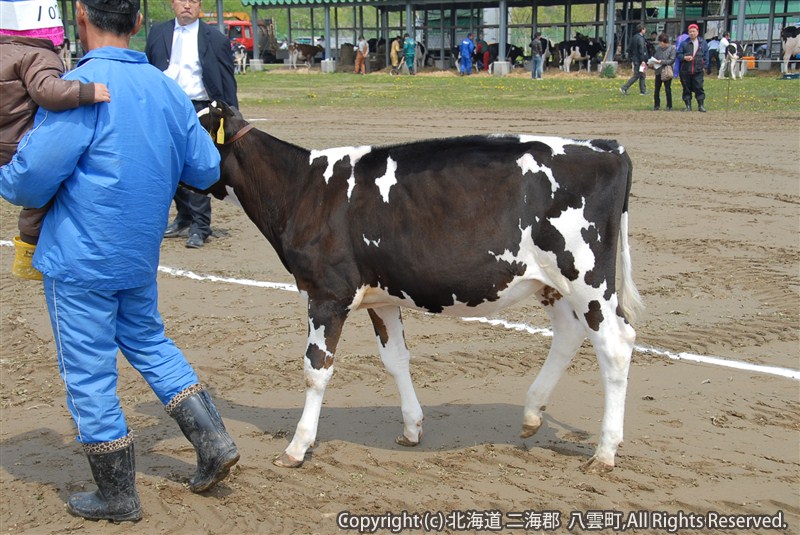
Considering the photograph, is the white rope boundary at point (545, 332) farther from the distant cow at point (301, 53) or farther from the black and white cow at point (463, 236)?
the distant cow at point (301, 53)

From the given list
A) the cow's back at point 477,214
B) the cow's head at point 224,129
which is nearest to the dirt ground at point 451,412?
the cow's back at point 477,214

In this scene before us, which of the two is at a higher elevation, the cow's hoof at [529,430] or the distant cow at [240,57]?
the distant cow at [240,57]

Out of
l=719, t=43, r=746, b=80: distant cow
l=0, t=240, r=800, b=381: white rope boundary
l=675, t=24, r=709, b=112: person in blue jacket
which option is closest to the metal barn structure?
l=719, t=43, r=746, b=80: distant cow

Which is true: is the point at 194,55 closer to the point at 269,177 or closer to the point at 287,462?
the point at 269,177

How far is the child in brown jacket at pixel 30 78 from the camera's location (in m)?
4.11

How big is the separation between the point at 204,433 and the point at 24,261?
4.20ft

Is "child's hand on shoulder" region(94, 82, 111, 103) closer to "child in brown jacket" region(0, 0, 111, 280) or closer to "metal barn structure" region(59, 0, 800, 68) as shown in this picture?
"child in brown jacket" region(0, 0, 111, 280)

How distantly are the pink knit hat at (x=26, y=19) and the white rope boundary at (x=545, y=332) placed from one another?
4.57m

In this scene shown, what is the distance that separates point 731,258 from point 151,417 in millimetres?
6260

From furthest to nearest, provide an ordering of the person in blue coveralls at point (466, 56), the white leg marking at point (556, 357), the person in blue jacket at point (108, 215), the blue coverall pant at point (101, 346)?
the person in blue coveralls at point (466, 56)
the white leg marking at point (556, 357)
the blue coverall pant at point (101, 346)
the person in blue jacket at point (108, 215)

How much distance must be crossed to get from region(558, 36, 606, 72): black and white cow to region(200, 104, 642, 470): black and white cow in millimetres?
41980

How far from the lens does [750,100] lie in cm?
2498

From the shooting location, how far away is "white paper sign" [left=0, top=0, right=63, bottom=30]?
434 centimetres

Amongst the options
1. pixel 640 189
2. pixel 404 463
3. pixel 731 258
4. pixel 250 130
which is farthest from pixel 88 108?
pixel 640 189
